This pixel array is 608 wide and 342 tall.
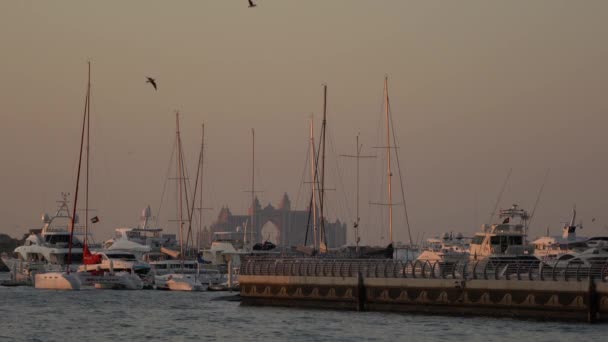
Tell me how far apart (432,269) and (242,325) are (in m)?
10.9

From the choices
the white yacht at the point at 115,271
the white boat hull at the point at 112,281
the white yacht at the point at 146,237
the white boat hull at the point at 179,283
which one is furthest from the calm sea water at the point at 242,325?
the white yacht at the point at 146,237

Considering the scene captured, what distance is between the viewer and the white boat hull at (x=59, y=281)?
11981 cm

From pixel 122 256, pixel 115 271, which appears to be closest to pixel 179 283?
pixel 115 271

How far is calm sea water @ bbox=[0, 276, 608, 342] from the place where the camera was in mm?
63062

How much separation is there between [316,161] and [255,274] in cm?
3495

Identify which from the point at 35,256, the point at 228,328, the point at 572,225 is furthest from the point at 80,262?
the point at 228,328

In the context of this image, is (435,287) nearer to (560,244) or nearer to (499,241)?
(499,241)

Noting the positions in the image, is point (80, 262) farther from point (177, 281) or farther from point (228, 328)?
point (228, 328)

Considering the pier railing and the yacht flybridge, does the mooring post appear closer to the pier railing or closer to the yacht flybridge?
the pier railing

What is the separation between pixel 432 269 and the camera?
242 ft

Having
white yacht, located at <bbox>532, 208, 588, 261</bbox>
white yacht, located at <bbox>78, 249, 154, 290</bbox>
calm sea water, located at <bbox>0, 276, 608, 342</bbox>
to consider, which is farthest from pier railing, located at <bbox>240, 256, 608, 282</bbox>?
white yacht, located at <bbox>78, 249, 154, 290</bbox>

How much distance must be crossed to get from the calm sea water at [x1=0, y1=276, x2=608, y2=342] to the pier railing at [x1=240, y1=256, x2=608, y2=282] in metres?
2.60

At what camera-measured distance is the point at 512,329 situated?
63.6 m

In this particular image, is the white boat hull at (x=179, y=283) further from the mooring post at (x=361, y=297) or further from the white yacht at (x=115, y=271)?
the mooring post at (x=361, y=297)
